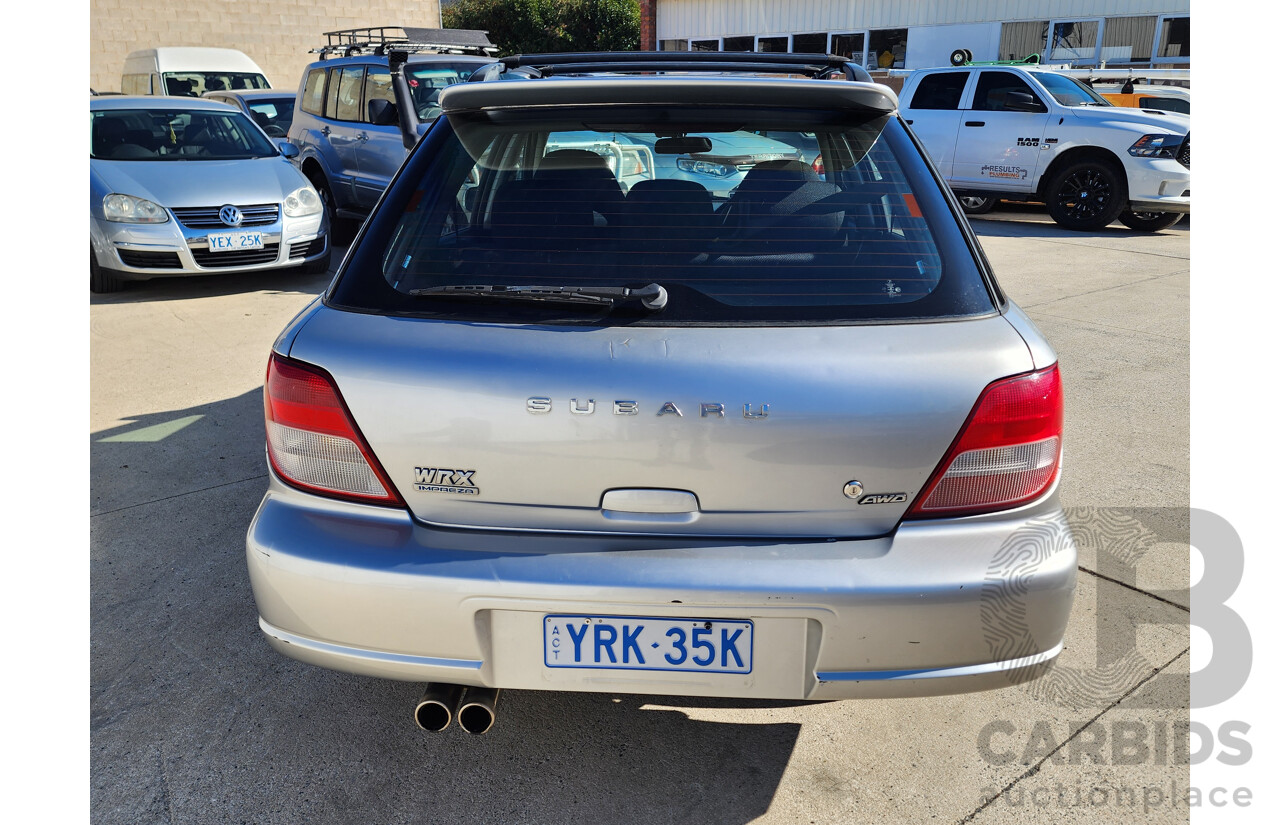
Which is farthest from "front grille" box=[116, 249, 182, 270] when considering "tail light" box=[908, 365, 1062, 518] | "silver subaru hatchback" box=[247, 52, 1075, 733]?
"tail light" box=[908, 365, 1062, 518]

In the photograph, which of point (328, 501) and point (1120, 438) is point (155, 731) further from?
point (1120, 438)

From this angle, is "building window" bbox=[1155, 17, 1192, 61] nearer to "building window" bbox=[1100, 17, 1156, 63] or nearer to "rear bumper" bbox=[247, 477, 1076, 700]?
"building window" bbox=[1100, 17, 1156, 63]

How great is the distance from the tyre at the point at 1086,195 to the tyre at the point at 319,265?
815cm

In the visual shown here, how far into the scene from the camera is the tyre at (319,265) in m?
7.81

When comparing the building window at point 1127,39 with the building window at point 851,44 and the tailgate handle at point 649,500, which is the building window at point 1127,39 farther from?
the tailgate handle at point 649,500

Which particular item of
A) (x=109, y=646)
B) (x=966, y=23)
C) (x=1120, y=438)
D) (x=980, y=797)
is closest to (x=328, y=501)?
(x=109, y=646)

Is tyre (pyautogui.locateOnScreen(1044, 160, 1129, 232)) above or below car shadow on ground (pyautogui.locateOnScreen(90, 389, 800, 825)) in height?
above

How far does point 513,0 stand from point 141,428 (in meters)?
25.1

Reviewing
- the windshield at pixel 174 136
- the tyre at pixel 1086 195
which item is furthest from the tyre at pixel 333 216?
the tyre at pixel 1086 195

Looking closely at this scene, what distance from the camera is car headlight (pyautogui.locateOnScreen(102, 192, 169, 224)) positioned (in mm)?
6969

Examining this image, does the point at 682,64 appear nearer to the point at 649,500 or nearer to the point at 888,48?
the point at 649,500

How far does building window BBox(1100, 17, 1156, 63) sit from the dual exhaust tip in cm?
1911

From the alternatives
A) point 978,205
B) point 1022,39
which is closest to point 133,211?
point 978,205

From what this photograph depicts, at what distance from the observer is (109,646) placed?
269cm
